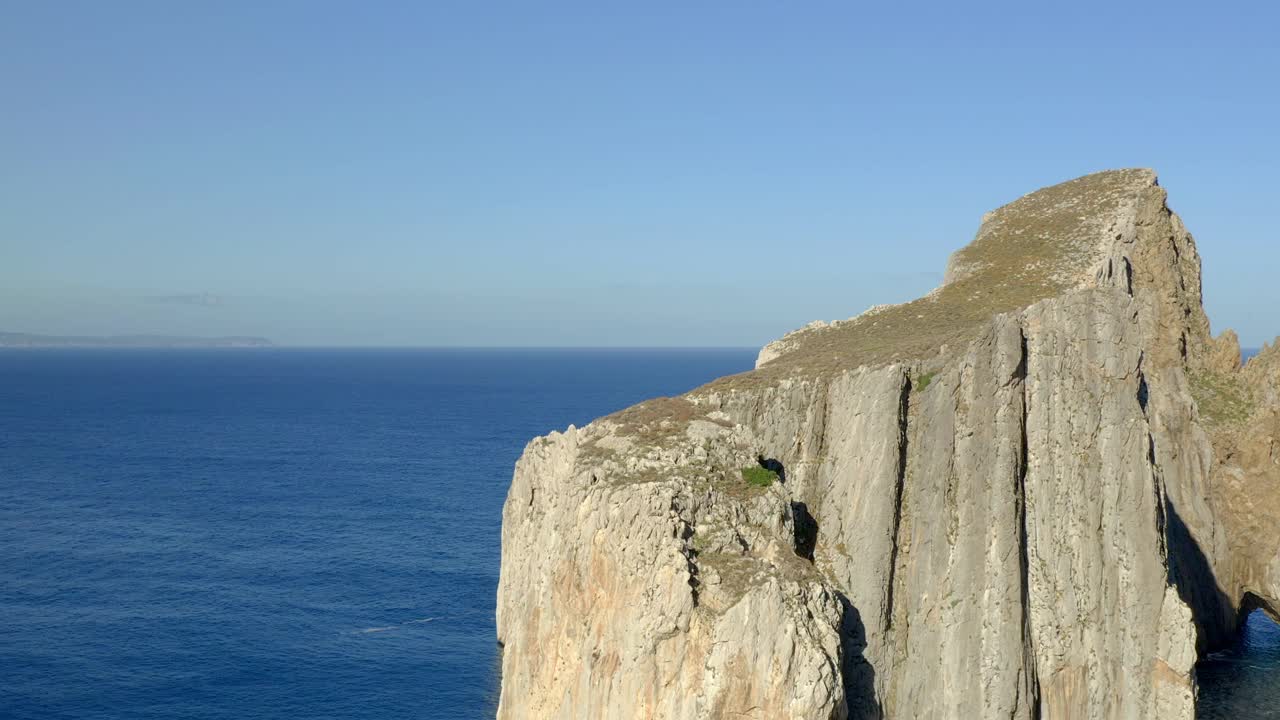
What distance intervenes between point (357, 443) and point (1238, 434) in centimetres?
12872

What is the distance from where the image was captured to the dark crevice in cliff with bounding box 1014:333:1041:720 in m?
45.3

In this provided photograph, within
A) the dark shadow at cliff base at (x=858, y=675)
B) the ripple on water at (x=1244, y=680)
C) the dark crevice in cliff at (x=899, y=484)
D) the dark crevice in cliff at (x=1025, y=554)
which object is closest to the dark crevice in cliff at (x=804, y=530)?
the dark shadow at cliff base at (x=858, y=675)

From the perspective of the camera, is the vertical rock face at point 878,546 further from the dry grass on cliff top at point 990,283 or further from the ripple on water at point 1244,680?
the ripple on water at point 1244,680

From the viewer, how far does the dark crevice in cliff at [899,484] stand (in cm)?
4600

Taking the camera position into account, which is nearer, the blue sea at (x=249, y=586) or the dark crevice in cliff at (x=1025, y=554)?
the dark crevice in cliff at (x=1025, y=554)

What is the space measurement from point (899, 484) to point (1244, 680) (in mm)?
31742

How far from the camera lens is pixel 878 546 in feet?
151

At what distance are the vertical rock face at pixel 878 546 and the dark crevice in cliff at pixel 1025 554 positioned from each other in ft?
0.37

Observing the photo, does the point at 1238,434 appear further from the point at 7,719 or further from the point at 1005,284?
the point at 7,719

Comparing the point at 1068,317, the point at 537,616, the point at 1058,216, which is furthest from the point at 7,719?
the point at 1058,216

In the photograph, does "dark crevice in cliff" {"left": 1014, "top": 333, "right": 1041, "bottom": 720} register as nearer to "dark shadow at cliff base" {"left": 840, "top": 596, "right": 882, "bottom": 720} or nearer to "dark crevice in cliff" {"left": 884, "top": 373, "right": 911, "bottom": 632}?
"dark crevice in cliff" {"left": 884, "top": 373, "right": 911, "bottom": 632}

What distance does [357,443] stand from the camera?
172 meters

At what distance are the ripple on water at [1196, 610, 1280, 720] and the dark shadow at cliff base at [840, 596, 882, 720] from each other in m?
24.3

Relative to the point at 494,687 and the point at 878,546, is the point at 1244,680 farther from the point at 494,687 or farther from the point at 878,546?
the point at 494,687
